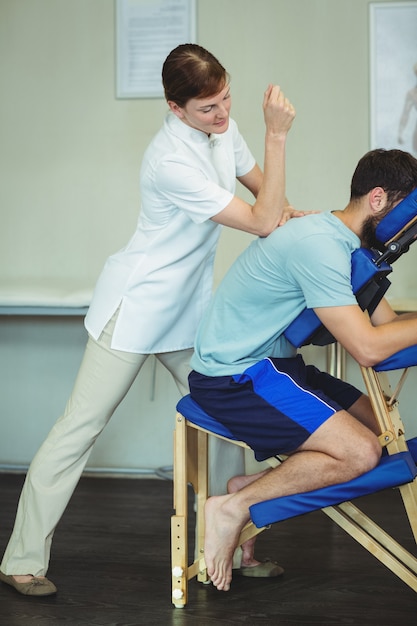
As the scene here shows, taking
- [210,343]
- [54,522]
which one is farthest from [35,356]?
[210,343]

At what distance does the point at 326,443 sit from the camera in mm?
1904

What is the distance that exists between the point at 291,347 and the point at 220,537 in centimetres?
49

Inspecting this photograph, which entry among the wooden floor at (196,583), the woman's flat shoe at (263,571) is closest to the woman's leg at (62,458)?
the wooden floor at (196,583)

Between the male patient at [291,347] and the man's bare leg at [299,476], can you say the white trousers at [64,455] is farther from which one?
the man's bare leg at [299,476]

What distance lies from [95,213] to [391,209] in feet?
A: 5.91

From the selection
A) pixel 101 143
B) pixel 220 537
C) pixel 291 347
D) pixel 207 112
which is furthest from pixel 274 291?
pixel 101 143

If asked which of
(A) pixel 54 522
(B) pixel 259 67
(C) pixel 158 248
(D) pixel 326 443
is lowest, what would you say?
(A) pixel 54 522

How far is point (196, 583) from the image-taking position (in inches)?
90.0

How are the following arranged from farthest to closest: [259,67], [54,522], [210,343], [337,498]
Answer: [259,67] < [54,522] < [210,343] < [337,498]

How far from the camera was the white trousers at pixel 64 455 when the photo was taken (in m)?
2.22

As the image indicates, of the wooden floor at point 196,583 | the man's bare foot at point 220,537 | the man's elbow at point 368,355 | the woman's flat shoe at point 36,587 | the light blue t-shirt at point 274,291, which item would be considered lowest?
the wooden floor at point 196,583

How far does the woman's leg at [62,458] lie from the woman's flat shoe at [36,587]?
0.02 m

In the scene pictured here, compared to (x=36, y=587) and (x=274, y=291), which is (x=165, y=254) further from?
(x=36, y=587)

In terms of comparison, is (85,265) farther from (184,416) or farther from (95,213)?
(184,416)
